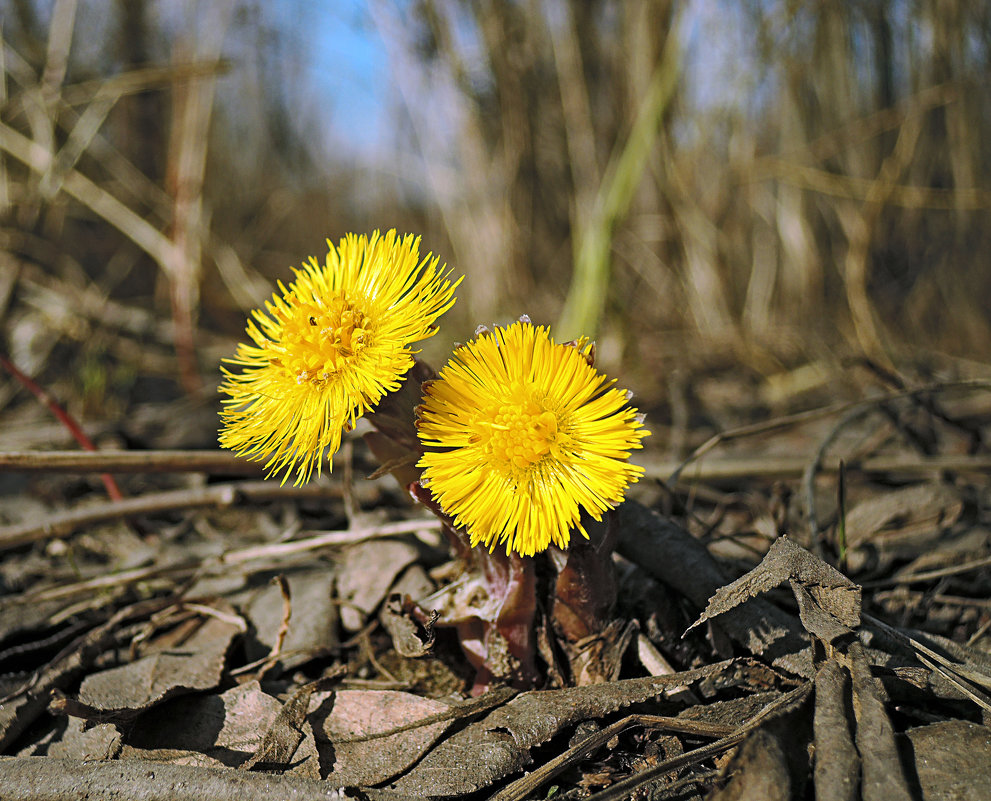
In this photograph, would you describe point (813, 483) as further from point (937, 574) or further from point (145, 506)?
point (145, 506)

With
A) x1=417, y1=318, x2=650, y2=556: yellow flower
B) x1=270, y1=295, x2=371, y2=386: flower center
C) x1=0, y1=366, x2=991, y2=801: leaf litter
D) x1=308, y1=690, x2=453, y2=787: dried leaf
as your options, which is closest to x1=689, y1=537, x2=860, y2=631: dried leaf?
x1=0, y1=366, x2=991, y2=801: leaf litter

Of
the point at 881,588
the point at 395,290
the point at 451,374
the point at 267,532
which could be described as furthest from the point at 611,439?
the point at 267,532

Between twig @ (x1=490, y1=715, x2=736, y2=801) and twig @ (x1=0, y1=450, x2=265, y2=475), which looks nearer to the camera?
twig @ (x1=490, y1=715, x2=736, y2=801)

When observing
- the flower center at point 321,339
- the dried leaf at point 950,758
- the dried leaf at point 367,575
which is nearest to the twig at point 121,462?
the dried leaf at point 367,575

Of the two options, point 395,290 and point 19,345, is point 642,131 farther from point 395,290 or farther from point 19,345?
point 19,345

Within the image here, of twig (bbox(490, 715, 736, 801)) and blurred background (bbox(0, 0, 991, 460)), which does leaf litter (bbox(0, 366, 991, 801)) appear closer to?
twig (bbox(490, 715, 736, 801))

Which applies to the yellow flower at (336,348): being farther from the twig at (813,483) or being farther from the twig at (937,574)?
the twig at (937,574)


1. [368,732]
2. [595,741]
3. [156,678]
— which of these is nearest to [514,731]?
[595,741]
